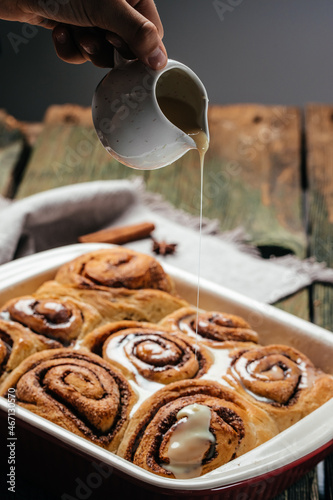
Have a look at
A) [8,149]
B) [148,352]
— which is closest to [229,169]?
[8,149]

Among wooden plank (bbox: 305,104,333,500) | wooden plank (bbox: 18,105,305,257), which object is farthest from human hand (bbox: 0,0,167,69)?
wooden plank (bbox: 18,105,305,257)

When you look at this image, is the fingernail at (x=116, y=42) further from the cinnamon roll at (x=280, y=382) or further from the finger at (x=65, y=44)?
the cinnamon roll at (x=280, y=382)

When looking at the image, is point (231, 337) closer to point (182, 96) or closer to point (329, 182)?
point (182, 96)

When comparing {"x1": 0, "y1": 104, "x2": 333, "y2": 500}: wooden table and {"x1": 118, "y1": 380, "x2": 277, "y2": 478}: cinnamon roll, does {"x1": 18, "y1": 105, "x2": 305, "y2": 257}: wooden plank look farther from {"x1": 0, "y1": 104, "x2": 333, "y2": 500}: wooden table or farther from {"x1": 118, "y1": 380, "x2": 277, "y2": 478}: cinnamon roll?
{"x1": 118, "y1": 380, "x2": 277, "y2": 478}: cinnamon roll

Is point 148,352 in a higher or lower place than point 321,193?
higher
